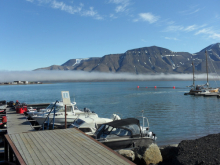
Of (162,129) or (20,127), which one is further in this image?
(162,129)

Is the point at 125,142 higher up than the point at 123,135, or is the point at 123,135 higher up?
the point at 123,135

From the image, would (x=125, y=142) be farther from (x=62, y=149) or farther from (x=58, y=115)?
(x=58, y=115)

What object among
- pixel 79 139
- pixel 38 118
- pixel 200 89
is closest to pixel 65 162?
pixel 79 139

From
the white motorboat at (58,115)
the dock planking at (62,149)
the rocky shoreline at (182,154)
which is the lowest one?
the rocky shoreline at (182,154)

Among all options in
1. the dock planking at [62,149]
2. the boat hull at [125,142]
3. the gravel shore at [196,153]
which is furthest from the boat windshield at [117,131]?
the dock planking at [62,149]

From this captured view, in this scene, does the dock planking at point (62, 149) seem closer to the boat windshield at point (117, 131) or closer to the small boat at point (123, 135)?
the small boat at point (123, 135)

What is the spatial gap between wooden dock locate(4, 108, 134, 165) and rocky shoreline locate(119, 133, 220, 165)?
13.7 feet

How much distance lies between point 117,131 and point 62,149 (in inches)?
272

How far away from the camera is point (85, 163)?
688cm

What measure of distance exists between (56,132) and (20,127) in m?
10.8

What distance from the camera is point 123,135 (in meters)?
14.5

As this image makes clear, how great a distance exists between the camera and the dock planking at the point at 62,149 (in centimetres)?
709

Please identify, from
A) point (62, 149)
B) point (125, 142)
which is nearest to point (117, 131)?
point (125, 142)

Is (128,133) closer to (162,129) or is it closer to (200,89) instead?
(162,129)
